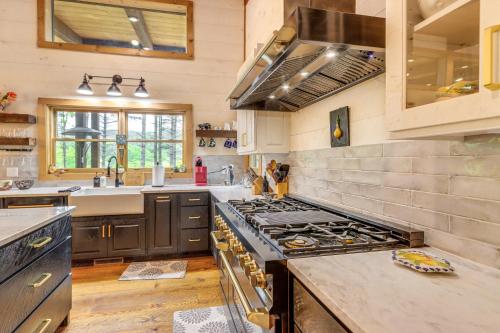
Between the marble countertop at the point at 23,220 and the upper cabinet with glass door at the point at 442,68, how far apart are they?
173cm

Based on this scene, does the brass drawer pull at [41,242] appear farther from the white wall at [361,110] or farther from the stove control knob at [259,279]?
the white wall at [361,110]

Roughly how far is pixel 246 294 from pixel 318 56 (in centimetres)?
119

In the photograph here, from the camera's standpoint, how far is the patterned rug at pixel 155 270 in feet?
9.58

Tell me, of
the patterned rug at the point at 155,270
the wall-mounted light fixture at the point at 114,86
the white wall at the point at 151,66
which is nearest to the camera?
the patterned rug at the point at 155,270

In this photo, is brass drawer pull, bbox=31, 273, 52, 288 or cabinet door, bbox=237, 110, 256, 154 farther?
cabinet door, bbox=237, 110, 256, 154

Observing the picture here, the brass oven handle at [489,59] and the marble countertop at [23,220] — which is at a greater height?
the brass oven handle at [489,59]

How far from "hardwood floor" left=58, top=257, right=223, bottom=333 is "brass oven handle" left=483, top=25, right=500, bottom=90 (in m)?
2.21

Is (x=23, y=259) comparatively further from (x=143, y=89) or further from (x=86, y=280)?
(x=143, y=89)

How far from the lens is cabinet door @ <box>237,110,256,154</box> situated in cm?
280

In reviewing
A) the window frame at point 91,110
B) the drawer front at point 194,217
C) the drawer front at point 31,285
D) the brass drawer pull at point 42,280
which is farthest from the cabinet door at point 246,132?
the brass drawer pull at point 42,280

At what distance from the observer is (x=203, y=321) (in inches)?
84.4

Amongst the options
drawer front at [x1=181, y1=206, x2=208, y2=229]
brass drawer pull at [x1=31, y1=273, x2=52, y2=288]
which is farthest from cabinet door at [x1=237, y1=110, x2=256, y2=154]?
brass drawer pull at [x1=31, y1=273, x2=52, y2=288]

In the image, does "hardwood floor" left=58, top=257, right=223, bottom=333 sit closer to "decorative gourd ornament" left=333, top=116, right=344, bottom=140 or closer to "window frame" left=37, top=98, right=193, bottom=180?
"window frame" left=37, top=98, right=193, bottom=180

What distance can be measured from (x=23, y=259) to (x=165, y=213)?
192 cm
